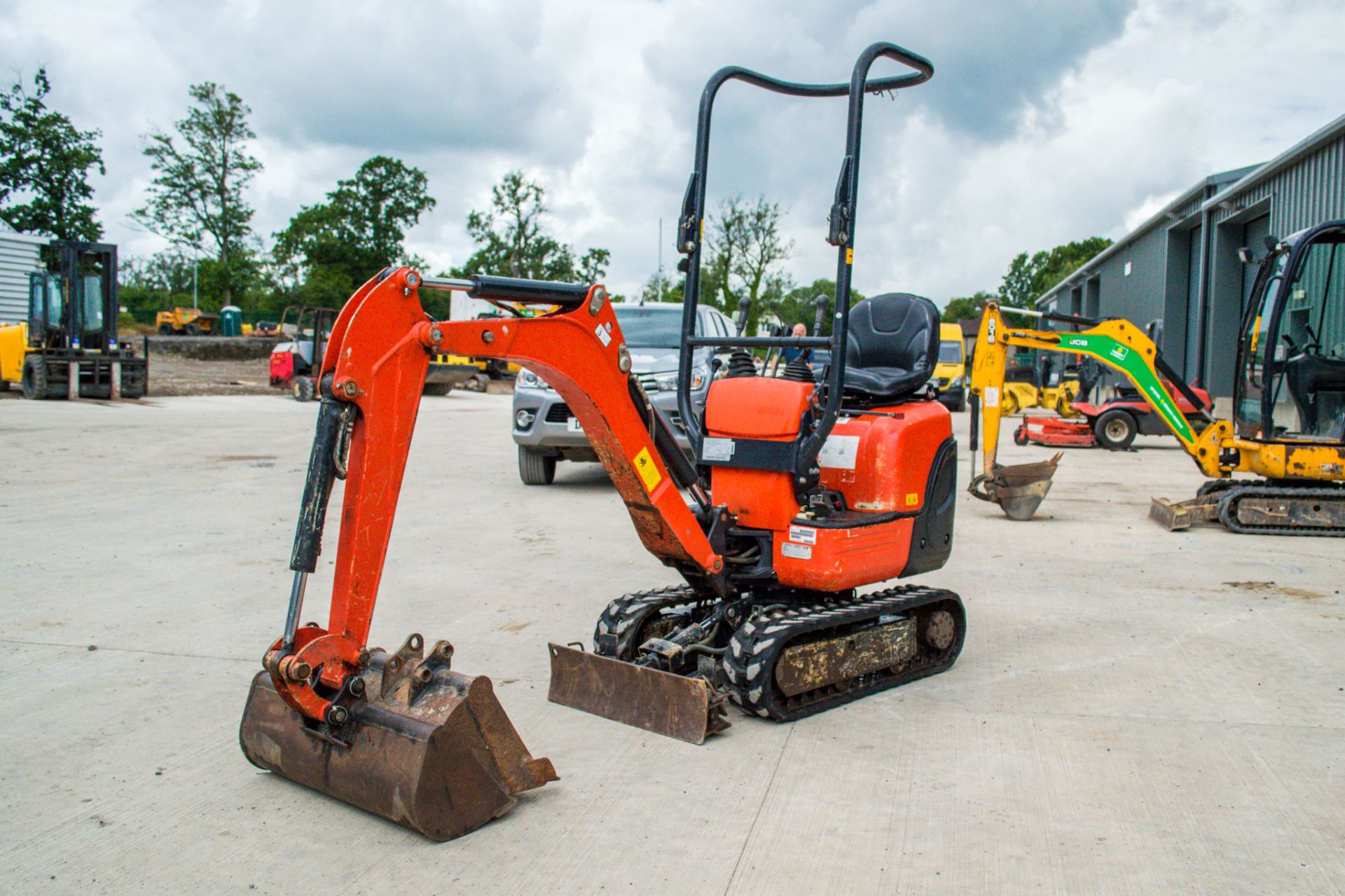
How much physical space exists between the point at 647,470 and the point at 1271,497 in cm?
729

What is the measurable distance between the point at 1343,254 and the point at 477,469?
8980 millimetres

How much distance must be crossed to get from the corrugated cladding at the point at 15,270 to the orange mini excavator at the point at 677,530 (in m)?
34.1

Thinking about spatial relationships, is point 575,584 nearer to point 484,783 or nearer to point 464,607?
point 464,607

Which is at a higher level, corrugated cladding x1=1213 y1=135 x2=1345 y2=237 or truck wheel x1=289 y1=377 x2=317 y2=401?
corrugated cladding x1=1213 y1=135 x2=1345 y2=237

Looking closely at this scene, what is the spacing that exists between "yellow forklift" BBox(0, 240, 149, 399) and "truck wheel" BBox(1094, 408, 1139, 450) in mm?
19279

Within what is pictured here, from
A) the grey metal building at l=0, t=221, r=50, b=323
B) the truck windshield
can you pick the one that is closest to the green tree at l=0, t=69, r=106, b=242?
the grey metal building at l=0, t=221, r=50, b=323

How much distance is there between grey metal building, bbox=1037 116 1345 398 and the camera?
16719mm

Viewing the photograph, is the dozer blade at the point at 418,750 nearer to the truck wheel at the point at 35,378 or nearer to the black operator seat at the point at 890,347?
the black operator seat at the point at 890,347

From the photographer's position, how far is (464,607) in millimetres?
5957

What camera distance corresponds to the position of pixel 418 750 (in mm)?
3150

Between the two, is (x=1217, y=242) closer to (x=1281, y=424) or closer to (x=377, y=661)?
(x=1281, y=424)

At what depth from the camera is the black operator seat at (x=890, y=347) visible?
511 centimetres

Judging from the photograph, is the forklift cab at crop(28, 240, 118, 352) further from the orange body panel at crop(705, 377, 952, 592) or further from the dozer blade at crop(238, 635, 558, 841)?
the dozer blade at crop(238, 635, 558, 841)

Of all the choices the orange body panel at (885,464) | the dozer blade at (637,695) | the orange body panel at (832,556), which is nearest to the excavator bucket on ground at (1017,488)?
the orange body panel at (885,464)
